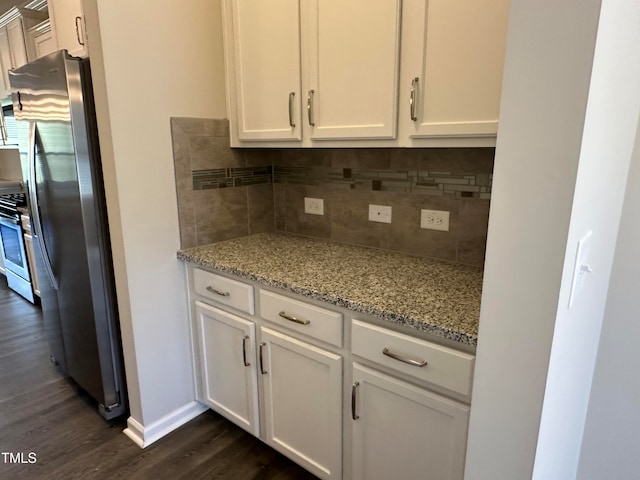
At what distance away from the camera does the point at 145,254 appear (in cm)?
186

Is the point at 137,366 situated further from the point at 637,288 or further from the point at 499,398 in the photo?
the point at 637,288

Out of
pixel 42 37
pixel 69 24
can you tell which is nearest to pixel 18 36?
pixel 42 37

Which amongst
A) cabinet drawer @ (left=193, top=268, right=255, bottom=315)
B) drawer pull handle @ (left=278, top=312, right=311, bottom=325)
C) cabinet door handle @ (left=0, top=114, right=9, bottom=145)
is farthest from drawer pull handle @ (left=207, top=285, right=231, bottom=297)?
cabinet door handle @ (left=0, top=114, right=9, bottom=145)

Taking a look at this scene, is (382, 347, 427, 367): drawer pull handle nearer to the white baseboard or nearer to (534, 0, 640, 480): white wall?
(534, 0, 640, 480): white wall

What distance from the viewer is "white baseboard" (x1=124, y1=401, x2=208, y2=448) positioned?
198 cm

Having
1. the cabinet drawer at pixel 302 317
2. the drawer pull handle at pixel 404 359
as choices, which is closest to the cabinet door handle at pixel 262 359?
the cabinet drawer at pixel 302 317

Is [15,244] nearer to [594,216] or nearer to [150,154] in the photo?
[150,154]

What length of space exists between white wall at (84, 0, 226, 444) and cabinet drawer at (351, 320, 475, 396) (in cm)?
103

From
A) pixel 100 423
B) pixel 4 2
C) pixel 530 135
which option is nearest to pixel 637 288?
pixel 530 135

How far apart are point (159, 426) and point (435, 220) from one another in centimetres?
164

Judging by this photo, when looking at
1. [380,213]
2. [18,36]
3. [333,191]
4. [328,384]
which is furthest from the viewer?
[18,36]

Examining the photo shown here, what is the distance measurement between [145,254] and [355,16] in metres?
1.31

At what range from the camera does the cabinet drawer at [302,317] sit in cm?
146

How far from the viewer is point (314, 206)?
87.0 inches
